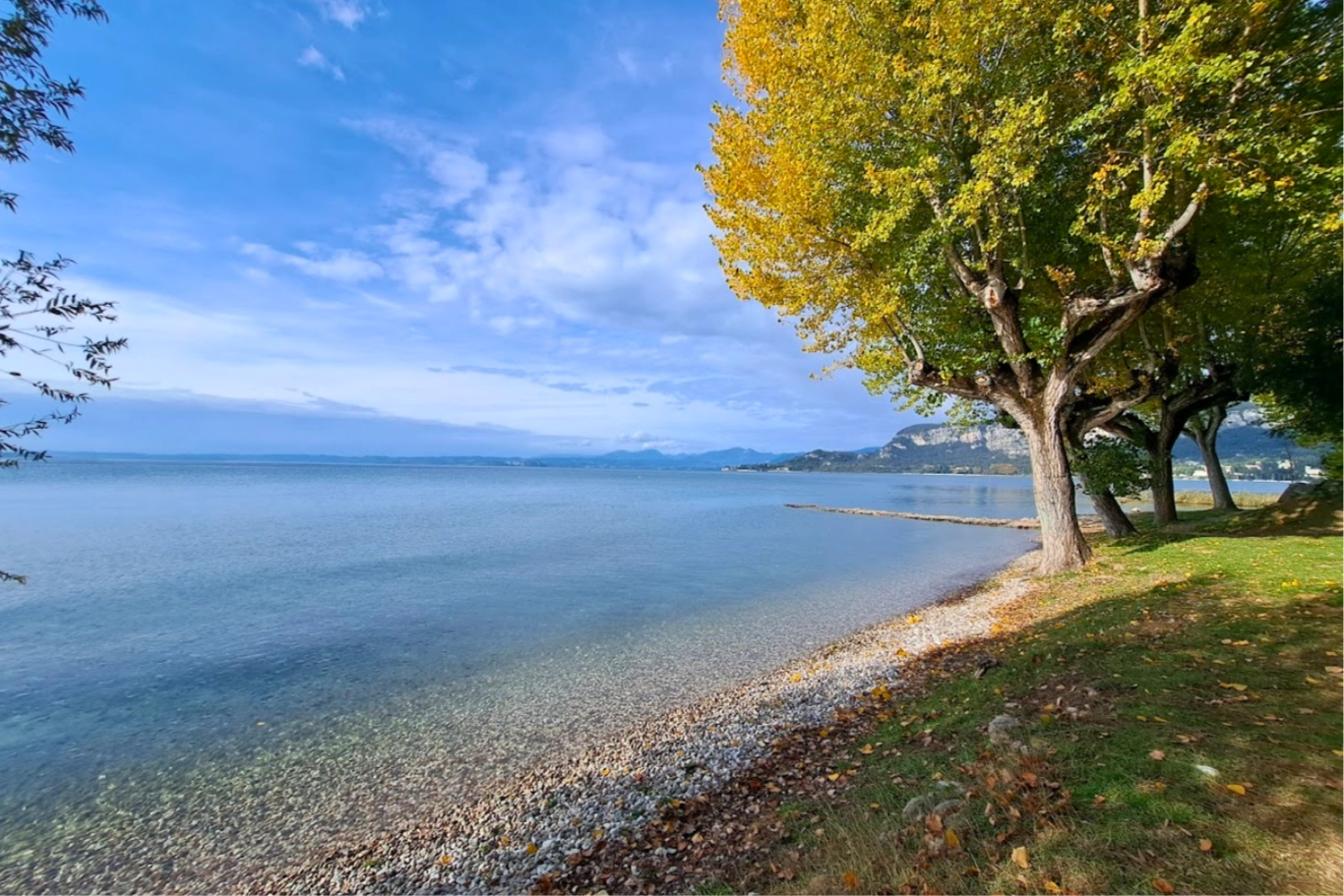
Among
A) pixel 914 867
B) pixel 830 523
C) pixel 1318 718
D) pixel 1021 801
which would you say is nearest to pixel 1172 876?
pixel 1021 801

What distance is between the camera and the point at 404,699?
40.2ft

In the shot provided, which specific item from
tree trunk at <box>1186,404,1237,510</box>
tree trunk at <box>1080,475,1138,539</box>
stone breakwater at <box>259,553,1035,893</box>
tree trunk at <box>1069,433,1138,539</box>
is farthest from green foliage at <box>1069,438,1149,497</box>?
stone breakwater at <box>259,553,1035,893</box>

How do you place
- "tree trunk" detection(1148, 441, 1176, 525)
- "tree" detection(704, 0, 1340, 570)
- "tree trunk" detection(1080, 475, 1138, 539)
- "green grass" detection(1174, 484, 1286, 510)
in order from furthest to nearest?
"green grass" detection(1174, 484, 1286, 510)
"tree trunk" detection(1148, 441, 1176, 525)
"tree trunk" detection(1080, 475, 1138, 539)
"tree" detection(704, 0, 1340, 570)

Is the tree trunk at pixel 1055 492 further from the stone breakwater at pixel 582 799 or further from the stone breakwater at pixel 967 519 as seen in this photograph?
the stone breakwater at pixel 967 519

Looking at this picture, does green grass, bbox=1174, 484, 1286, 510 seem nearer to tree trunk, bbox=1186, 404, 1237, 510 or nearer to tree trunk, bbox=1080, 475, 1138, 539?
tree trunk, bbox=1186, 404, 1237, 510

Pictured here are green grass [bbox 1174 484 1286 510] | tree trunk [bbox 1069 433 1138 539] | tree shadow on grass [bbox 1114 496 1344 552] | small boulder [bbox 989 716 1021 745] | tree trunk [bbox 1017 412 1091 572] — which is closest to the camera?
small boulder [bbox 989 716 1021 745]

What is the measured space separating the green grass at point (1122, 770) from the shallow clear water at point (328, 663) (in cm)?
585

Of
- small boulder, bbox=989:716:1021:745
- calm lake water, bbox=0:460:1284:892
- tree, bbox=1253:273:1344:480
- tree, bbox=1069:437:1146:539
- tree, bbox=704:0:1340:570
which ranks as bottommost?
calm lake water, bbox=0:460:1284:892

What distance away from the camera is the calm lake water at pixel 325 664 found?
823 centimetres

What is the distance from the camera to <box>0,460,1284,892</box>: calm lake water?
27.0ft

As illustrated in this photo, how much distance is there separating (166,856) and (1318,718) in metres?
12.8

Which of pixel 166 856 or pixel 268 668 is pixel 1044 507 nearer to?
pixel 166 856

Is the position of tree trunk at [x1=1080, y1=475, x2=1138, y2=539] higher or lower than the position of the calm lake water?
higher

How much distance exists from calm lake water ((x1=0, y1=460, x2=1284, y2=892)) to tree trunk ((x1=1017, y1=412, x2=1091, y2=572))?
533cm
